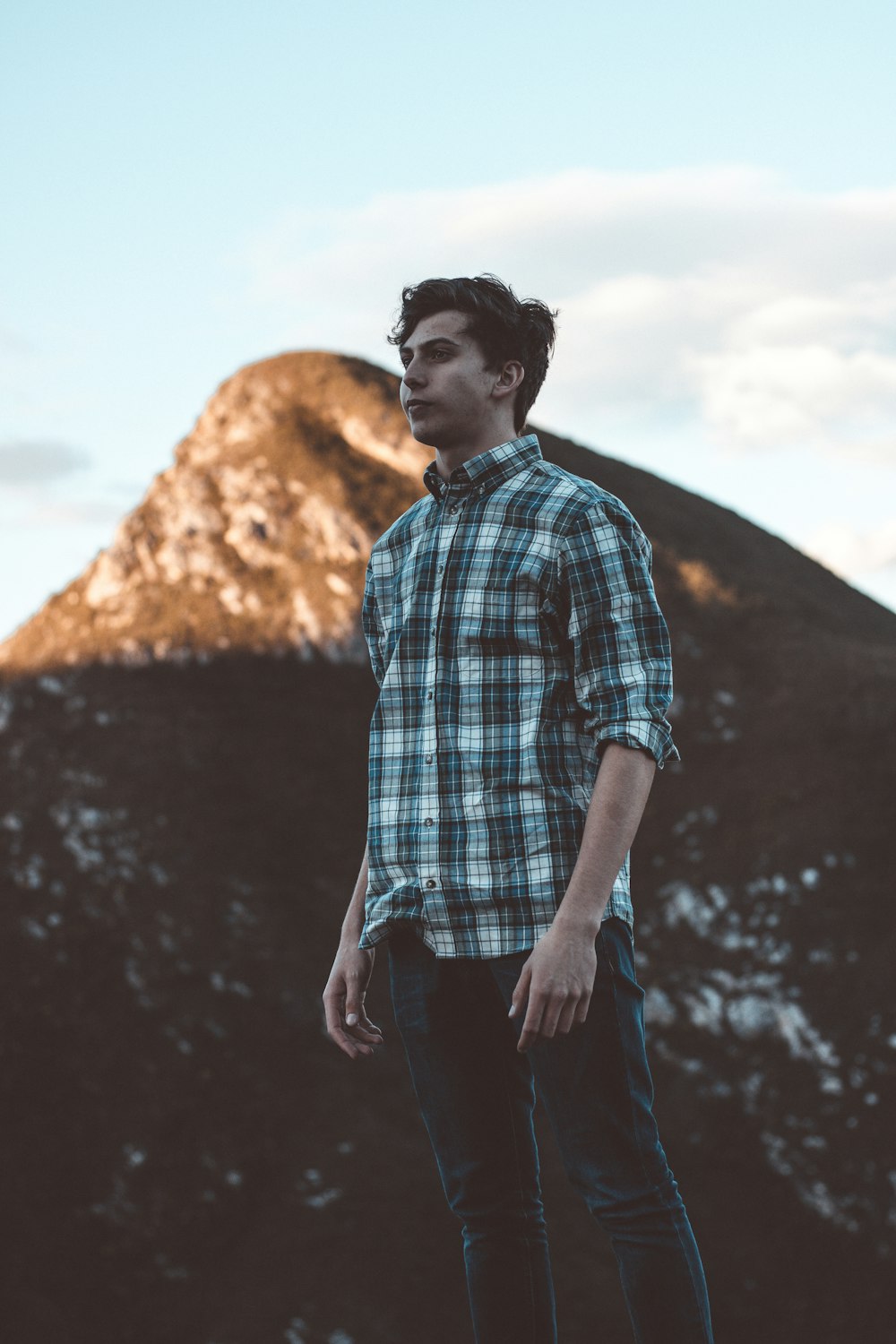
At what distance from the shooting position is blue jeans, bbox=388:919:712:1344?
10.4 ft

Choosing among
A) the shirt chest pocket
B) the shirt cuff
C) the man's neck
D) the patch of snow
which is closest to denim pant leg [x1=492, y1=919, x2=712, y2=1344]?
the shirt cuff

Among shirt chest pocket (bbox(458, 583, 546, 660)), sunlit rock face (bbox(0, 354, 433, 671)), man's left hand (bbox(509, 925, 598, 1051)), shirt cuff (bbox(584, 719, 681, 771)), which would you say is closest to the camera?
man's left hand (bbox(509, 925, 598, 1051))

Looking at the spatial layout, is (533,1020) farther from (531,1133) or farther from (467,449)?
(467,449)

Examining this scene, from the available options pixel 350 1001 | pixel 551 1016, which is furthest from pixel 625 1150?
pixel 350 1001

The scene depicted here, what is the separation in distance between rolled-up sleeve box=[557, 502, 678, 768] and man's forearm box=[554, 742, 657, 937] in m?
0.06

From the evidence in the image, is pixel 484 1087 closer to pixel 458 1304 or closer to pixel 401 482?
pixel 458 1304

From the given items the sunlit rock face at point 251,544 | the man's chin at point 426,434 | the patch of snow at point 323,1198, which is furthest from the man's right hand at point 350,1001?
the sunlit rock face at point 251,544

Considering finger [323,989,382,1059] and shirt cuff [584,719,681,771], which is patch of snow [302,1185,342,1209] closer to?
finger [323,989,382,1059]

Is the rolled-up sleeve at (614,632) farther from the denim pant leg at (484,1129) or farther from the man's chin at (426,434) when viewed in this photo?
the denim pant leg at (484,1129)

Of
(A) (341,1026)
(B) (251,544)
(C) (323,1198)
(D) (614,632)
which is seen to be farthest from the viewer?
(B) (251,544)

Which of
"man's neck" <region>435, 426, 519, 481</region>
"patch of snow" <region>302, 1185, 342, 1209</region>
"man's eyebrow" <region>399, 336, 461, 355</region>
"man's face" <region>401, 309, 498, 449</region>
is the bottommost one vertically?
"patch of snow" <region>302, 1185, 342, 1209</region>

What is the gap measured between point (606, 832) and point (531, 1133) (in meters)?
1.11

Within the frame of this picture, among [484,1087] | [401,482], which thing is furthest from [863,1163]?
[401,482]

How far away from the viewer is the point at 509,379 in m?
3.93
